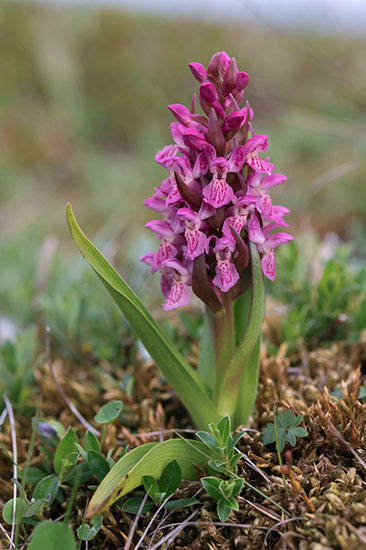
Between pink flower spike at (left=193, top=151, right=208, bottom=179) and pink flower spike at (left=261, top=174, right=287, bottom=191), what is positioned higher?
pink flower spike at (left=193, top=151, right=208, bottom=179)

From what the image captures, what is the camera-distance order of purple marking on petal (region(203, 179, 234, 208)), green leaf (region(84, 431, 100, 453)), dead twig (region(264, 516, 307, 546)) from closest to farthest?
dead twig (region(264, 516, 307, 546)) → purple marking on petal (region(203, 179, 234, 208)) → green leaf (region(84, 431, 100, 453))

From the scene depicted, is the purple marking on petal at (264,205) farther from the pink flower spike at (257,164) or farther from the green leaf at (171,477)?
the green leaf at (171,477)

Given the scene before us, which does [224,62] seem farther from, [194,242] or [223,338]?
[223,338]

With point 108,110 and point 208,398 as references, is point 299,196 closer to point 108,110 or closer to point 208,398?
point 208,398

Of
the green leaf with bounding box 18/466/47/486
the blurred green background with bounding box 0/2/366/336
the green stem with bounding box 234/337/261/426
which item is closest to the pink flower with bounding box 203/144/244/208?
the green stem with bounding box 234/337/261/426

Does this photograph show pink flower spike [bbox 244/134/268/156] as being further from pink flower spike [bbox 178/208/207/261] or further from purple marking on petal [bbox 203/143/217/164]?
pink flower spike [bbox 178/208/207/261]

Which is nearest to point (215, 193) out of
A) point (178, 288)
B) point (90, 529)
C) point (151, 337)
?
point (178, 288)

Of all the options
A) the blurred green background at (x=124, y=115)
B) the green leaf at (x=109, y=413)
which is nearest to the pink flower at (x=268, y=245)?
the green leaf at (x=109, y=413)
